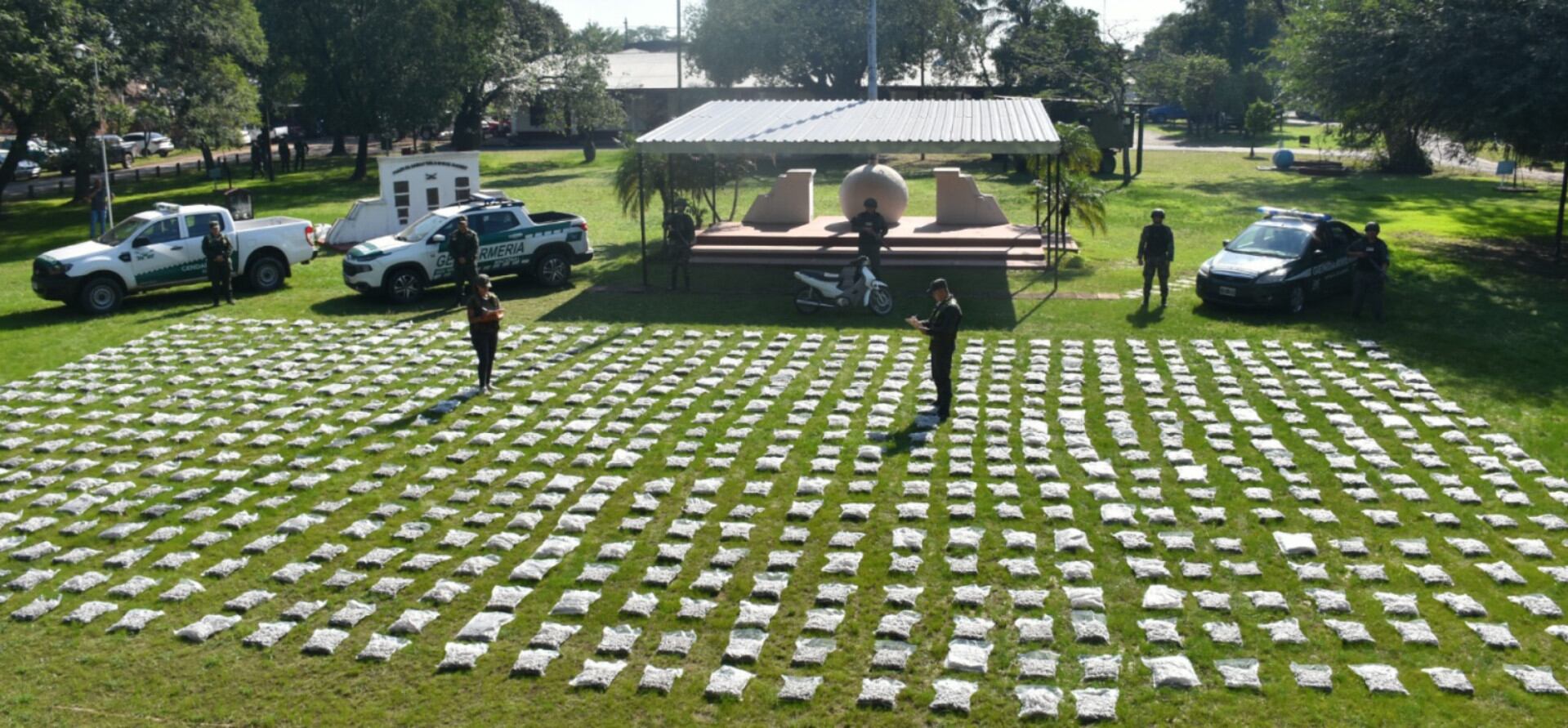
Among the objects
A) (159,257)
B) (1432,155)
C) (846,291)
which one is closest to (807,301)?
(846,291)

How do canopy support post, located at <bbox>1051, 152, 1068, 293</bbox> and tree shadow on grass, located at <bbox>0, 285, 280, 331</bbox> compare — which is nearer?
tree shadow on grass, located at <bbox>0, 285, 280, 331</bbox>

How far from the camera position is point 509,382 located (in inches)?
615

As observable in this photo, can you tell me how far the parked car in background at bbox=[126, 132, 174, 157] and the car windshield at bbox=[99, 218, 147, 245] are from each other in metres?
42.0

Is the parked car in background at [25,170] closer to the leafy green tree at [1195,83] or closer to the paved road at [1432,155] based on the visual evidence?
the paved road at [1432,155]

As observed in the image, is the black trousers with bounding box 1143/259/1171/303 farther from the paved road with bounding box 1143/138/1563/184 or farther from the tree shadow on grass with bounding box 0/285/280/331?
the paved road with bounding box 1143/138/1563/184

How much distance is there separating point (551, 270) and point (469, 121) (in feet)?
102

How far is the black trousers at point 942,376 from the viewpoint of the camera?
44.5ft

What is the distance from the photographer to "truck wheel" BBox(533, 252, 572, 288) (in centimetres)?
2233

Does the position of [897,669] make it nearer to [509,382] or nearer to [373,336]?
[509,382]

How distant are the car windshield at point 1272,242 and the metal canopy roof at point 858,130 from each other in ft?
11.4

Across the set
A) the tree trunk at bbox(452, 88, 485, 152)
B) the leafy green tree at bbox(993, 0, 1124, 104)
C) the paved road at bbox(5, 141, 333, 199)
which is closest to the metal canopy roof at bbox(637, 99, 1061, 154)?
the leafy green tree at bbox(993, 0, 1124, 104)

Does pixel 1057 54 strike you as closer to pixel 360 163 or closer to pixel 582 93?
pixel 582 93

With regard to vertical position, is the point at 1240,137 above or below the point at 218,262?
above

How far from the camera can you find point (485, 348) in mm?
14977
